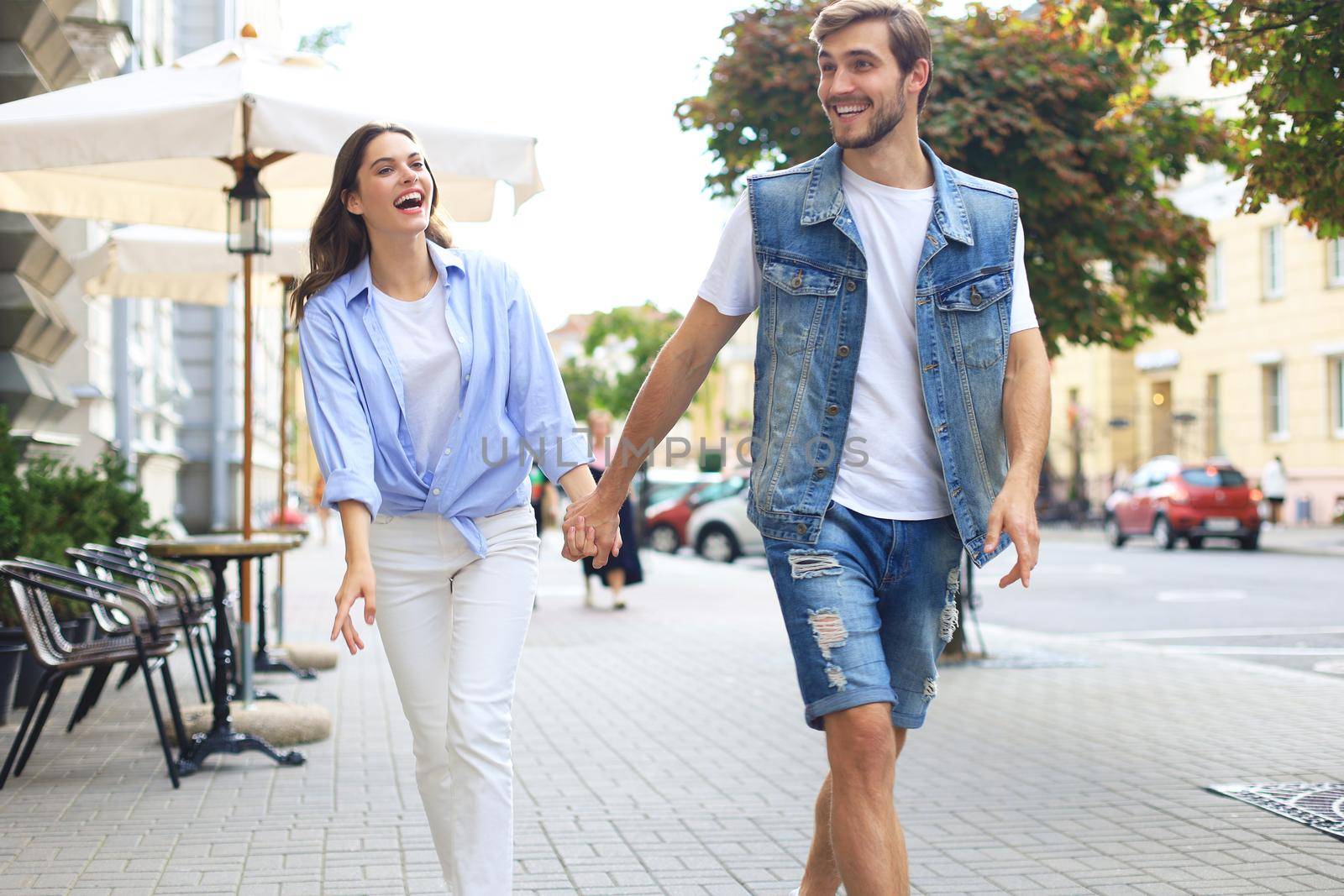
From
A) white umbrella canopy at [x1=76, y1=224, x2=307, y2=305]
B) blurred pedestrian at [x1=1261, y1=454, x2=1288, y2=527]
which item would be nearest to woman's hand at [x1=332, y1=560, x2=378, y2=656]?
white umbrella canopy at [x1=76, y1=224, x2=307, y2=305]

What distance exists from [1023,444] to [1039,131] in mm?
5936

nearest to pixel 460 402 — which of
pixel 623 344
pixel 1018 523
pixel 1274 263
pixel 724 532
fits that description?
pixel 1018 523

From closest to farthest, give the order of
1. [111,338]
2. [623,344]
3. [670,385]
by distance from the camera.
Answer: [670,385], [111,338], [623,344]

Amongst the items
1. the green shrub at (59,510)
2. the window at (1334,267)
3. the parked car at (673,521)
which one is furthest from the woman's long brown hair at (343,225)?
the window at (1334,267)

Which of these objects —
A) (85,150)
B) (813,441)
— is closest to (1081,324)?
(85,150)

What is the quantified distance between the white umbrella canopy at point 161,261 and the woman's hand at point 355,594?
→ 276 inches

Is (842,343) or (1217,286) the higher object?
(1217,286)

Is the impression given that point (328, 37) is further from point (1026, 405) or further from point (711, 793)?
point (1026, 405)

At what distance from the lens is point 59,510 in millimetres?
8125

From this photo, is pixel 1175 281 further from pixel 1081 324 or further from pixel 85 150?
pixel 85 150

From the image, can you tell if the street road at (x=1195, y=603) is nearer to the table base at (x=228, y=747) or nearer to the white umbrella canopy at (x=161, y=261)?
the white umbrella canopy at (x=161, y=261)

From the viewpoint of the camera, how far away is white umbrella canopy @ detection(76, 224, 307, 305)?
1023cm

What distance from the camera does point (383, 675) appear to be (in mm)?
9320

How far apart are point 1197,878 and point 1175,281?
5940 millimetres
